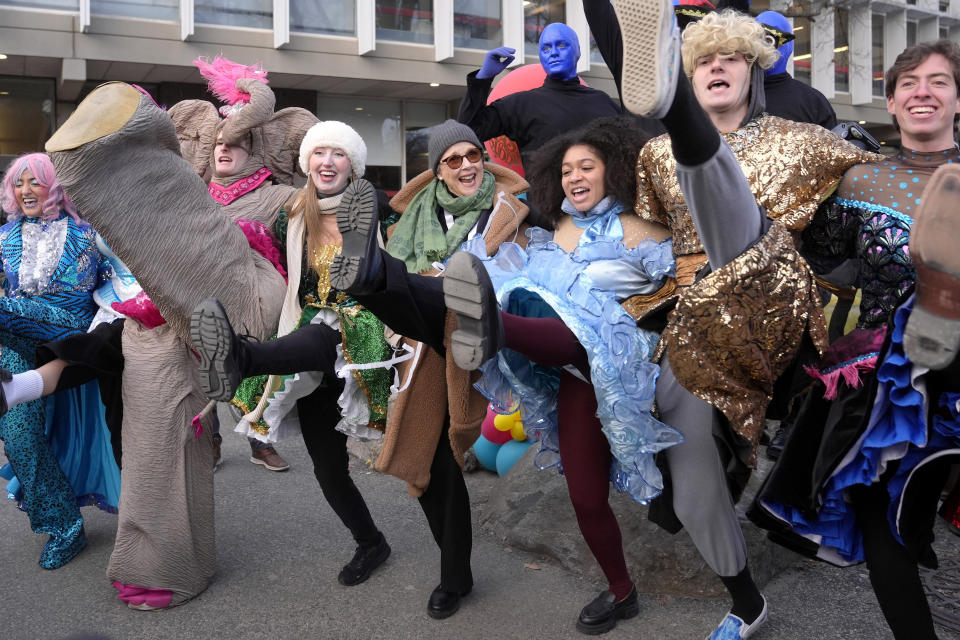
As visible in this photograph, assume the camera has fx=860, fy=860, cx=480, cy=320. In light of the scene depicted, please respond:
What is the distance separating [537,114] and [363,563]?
263 cm

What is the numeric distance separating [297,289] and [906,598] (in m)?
2.34

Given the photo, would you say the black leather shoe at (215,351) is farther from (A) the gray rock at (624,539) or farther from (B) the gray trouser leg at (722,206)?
(A) the gray rock at (624,539)

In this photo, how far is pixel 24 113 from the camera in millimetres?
13102

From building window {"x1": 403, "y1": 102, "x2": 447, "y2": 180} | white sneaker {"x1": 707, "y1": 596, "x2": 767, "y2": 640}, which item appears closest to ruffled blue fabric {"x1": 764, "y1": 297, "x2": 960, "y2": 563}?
white sneaker {"x1": 707, "y1": 596, "x2": 767, "y2": 640}

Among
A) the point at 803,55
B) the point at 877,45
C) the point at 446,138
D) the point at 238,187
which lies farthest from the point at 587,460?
the point at 877,45

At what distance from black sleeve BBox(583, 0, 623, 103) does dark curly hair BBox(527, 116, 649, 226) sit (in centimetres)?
75

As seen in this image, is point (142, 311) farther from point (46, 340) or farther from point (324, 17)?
point (324, 17)

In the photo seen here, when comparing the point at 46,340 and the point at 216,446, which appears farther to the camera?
the point at 216,446

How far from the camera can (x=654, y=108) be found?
1.88 meters

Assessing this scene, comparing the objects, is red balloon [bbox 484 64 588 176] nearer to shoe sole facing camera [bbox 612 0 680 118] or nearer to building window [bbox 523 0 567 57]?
shoe sole facing camera [bbox 612 0 680 118]

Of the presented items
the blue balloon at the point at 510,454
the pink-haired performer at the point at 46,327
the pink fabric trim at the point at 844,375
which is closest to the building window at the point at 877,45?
the blue balloon at the point at 510,454

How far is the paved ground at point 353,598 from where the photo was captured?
3.16m

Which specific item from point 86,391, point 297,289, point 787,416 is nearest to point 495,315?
point 787,416

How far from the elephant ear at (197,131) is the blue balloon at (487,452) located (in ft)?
7.04
